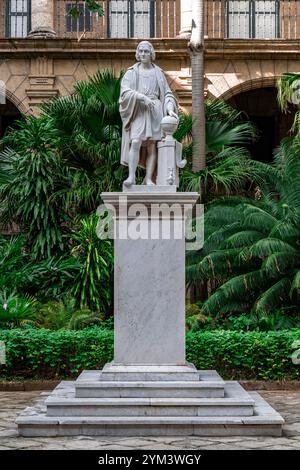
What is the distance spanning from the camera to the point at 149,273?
31.2 feet

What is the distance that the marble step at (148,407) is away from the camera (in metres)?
8.75

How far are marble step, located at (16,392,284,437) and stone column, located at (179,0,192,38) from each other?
1353 centimetres

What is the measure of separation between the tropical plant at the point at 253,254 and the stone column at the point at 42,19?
751 cm

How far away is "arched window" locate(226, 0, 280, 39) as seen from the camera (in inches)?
885

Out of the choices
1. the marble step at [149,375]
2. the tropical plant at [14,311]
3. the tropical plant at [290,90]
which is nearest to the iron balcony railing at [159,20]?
the tropical plant at [290,90]

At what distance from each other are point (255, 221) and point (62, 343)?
378 cm

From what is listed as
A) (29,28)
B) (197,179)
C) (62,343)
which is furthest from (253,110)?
(62,343)

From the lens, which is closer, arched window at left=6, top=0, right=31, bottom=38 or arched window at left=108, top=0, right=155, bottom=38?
arched window at left=108, top=0, right=155, bottom=38

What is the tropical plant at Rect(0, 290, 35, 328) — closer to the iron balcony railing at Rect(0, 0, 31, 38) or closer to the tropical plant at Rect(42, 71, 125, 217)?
the tropical plant at Rect(42, 71, 125, 217)

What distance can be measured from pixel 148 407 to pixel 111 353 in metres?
4.17

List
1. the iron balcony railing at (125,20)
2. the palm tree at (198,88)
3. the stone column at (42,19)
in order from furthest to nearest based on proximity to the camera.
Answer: the iron balcony railing at (125,20)
the stone column at (42,19)
the palm tree at (198,88)

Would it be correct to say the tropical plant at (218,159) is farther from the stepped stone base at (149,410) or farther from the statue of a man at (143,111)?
the stepped stone base at (149,410)

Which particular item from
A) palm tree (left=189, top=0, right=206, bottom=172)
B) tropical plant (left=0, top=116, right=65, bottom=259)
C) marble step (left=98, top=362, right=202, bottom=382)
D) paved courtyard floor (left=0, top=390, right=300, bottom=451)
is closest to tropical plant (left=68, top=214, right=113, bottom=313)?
tropical plant (left=0, top=116, right=65, bottom=259)

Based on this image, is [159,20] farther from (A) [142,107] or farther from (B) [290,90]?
(A) [142,107]
